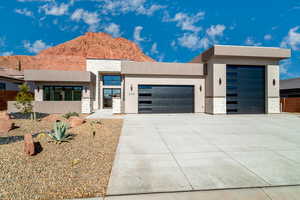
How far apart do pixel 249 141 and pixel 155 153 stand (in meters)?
3.75

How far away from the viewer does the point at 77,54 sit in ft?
227

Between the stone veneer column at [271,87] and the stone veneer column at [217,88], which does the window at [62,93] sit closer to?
the stone veneer column at [217,88]

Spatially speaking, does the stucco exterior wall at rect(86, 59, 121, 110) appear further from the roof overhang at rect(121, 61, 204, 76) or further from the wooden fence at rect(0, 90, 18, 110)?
the wooden fence at rect(0, 90, 18, 110)

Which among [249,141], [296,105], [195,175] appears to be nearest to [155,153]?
[195,175]

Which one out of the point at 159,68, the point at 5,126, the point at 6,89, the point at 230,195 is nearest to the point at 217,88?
the point at 159,68

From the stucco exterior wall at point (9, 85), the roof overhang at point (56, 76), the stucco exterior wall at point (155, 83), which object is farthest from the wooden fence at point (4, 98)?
the stucco exterior wall at point (155, 83)

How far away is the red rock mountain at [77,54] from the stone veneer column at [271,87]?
59.7 m

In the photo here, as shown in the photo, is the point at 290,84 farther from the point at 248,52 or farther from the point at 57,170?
the point at 57,170

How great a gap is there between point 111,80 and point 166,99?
8708 mm

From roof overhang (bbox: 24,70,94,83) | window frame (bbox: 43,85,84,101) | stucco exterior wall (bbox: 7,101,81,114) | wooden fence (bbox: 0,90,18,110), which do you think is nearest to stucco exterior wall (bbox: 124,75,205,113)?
roof overhang (bbox: 24,70,94,83)

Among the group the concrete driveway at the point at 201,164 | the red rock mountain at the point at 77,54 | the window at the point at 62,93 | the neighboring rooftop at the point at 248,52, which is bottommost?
the concrete driveway at the point at 201,164

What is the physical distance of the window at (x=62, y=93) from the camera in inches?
574

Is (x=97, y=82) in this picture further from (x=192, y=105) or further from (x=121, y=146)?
(x=121, y=146)

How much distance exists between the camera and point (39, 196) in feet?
7.61
